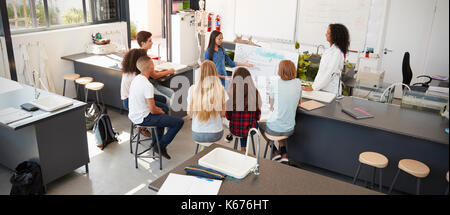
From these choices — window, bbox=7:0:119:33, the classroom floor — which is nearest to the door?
the classroom floor

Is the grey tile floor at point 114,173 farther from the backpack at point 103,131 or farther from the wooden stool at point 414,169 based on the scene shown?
the wooden stool at point 414,169

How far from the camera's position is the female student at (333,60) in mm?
3924

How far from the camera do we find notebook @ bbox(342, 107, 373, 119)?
10.2 feet

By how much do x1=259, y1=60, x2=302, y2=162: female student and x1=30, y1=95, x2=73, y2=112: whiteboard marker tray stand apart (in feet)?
6.46

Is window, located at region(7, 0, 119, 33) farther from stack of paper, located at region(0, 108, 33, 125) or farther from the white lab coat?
the white lab coat

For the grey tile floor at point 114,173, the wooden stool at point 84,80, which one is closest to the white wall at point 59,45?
the wooden stool at point 84,80

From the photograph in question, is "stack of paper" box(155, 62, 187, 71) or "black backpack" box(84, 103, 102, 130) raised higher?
"stack of paper" box(155, 62, 187, 71)

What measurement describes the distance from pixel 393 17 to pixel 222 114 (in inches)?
168

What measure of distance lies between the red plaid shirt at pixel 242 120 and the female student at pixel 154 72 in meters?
1.39

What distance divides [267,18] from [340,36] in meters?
3.60

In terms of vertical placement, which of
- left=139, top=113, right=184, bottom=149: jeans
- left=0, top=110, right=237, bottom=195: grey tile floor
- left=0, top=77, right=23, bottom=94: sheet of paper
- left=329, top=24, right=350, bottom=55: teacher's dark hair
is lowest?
left=0, top=110, right=237, bottom=195: grey tile floor

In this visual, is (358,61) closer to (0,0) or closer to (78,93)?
(78,93)

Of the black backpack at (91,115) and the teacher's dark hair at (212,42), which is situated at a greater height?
the teacher's dark hair at (212,42)
